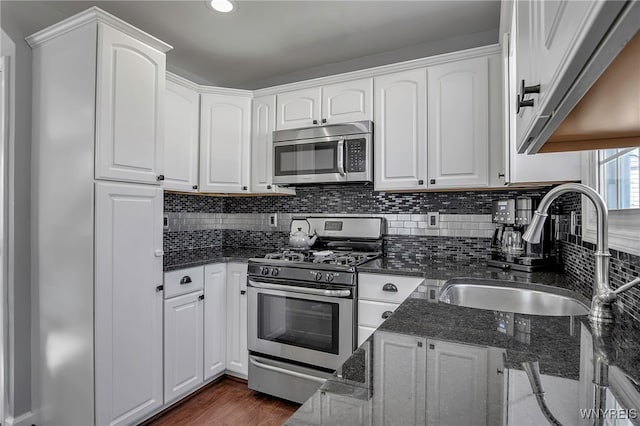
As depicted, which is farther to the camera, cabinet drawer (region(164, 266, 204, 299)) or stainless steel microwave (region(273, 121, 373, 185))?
stainless steel microwave (region(273, 121, 373, 185))

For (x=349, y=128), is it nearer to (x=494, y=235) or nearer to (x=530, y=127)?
(x=494, y=235)

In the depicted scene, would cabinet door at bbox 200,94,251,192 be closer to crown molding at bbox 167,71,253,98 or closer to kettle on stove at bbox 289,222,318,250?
crown molding at bbox 167,71,253,98

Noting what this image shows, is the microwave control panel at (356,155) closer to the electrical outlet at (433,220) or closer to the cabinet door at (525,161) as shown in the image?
the electrical outlet at (433,220)

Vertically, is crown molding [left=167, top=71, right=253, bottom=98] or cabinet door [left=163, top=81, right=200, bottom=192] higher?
crown molding [left=167, top=71, right=253, bottom=98]

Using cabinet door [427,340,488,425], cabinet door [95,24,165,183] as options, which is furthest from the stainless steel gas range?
cabinet door [427,340,488,425]

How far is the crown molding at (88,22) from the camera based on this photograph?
1.72m

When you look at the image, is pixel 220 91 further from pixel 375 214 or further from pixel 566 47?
pixel 566 47

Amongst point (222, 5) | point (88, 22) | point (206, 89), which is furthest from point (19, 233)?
point (222, 5)

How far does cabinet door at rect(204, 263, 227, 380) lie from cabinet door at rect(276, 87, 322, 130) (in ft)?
3.97

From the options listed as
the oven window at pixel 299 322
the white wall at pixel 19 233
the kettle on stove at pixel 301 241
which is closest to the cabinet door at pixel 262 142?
the kettle on stove at pixel 301 241

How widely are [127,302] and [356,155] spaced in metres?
1.67

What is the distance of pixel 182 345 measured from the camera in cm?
222

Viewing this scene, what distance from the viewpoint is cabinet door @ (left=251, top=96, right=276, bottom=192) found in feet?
9.05

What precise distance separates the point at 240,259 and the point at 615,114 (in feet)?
7.39
